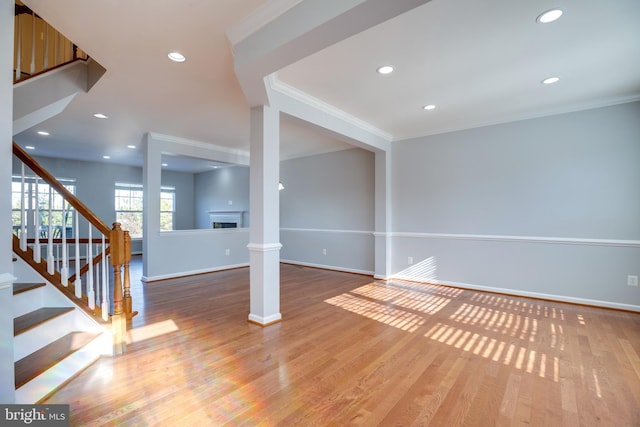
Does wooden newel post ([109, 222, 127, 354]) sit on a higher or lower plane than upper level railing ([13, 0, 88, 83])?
lower

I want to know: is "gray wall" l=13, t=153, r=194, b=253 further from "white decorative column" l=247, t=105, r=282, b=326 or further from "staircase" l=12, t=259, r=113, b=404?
"white decorative column" l=247, t=105, r=282, b=326

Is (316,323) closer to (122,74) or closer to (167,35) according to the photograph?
(167,35)

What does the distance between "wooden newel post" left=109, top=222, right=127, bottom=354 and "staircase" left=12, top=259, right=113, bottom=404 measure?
0.18 ft

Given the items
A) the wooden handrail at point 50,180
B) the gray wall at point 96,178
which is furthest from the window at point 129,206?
the wooden handrail at point 50,180

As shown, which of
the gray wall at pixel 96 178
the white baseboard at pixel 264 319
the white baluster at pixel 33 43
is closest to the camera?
the white baseboard at pixel 264 319

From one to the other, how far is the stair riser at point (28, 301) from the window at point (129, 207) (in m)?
6.52

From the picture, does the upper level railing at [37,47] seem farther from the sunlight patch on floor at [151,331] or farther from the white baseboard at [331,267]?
the white baseboard at [331,267]

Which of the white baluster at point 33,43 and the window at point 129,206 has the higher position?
the white baluster at point 33,43

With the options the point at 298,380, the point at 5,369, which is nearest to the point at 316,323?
the point at 298,380

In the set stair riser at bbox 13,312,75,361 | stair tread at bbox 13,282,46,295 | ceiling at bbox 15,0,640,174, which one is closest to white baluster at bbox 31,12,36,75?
ceiling at bbox 15,0,640,174

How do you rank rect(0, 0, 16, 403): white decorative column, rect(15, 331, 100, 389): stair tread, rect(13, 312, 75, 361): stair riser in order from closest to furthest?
1. rect(0, 0, 16, 403): white decorative column
2. rect(15, 331, 100, 389): stair tread
3. rect(13, 312, 75, 361): stair riser

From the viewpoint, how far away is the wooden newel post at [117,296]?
2.38 metres

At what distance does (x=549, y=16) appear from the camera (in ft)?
6.72

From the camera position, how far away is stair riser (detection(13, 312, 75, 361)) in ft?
6.23
